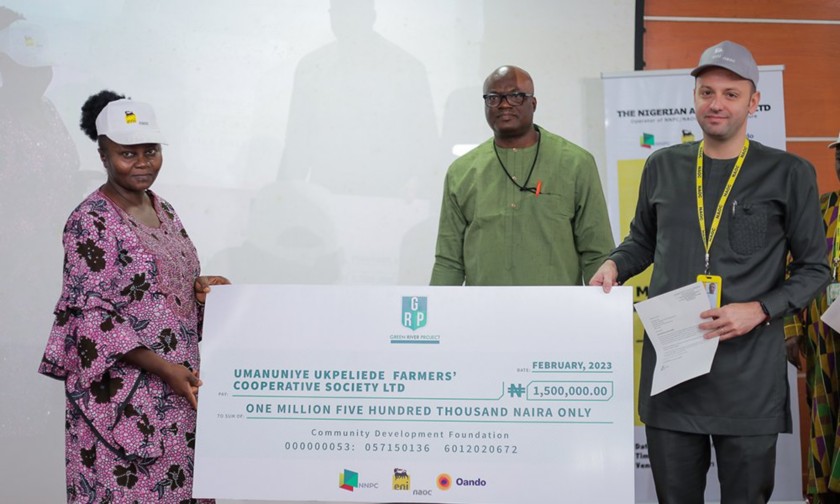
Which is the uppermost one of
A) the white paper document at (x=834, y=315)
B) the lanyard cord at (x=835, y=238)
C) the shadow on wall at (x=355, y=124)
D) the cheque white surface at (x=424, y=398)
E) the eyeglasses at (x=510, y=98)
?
the shadow on wall at (x=355, y=124)

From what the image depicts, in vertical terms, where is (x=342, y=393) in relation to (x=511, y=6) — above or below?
below

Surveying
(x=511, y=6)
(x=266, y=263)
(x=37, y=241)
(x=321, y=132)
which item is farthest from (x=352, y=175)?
(x=37, y=241)

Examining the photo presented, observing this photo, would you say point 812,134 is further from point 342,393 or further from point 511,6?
point 342,393

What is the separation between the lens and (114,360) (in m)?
2.39

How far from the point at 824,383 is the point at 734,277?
144 cm

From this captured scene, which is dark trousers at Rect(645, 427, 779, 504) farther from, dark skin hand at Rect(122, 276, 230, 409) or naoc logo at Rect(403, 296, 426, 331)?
dark skin hand at Rect(122, 276, 230, 409)

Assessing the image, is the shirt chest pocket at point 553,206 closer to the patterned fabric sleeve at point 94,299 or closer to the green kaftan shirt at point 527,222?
the green kaftan shirt at point 527,222

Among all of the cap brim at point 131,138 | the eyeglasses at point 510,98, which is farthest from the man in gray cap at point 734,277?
the cap brim at point 131,138

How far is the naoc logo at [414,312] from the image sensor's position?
7.84 ft

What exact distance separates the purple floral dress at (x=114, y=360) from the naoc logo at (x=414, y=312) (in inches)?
27.8

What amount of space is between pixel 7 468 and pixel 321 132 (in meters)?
2.34

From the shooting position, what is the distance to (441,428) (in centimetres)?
236

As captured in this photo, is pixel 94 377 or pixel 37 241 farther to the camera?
pixel 37 241

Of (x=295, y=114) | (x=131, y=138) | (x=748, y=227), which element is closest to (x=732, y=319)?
(x=748, y=227)
